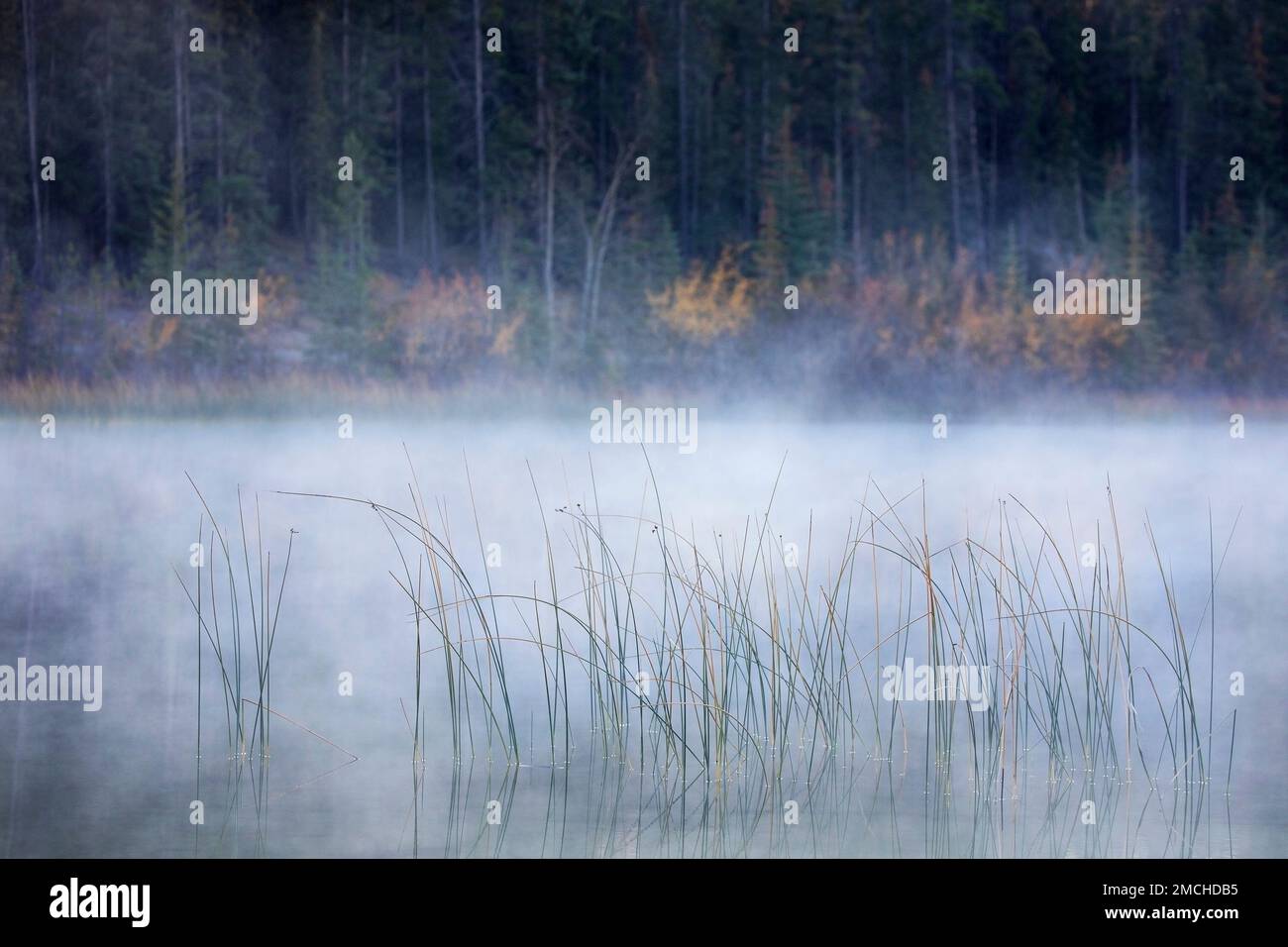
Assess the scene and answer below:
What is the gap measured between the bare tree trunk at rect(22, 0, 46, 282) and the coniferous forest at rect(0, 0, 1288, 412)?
0.06 feet

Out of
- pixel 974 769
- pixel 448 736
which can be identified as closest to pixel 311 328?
pixel 448 736

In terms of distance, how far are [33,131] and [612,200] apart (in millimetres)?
3929

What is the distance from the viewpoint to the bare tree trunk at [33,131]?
873 centimetres

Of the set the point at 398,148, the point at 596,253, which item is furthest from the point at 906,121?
the point at 398,148

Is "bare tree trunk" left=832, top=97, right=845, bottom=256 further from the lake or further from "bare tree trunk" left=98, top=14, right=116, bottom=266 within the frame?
"bare tree trunk" left=98, top=14, right=116, bottom=266

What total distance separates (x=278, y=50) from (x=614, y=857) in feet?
21.9

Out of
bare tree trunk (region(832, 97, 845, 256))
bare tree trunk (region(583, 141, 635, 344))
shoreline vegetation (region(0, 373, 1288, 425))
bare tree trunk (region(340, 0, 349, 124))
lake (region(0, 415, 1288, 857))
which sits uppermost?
bare tree trunk (region(340, 0, 349, 124))

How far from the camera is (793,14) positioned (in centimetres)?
863

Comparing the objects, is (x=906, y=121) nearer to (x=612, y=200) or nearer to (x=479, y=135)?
(x=612, y=200)

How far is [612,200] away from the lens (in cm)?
855

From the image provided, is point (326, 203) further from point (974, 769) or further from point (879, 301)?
point (974, 769)

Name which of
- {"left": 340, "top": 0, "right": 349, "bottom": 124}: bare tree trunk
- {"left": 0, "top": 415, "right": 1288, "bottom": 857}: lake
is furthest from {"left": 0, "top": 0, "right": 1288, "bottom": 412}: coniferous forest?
{"left": 0, "top": 415, "right": 1288, "bottom": 857}: lake

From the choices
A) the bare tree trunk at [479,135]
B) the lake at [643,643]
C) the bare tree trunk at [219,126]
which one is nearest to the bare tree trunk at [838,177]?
the lake at [643,643]

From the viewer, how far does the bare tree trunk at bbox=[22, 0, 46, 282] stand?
8.73 metres
